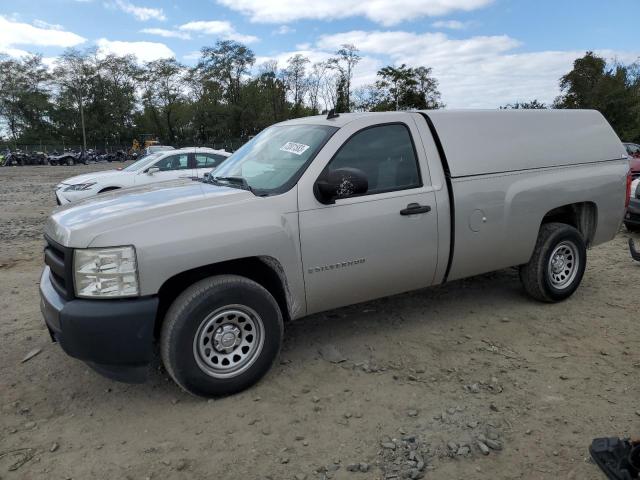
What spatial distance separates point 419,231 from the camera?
4004 millimetres

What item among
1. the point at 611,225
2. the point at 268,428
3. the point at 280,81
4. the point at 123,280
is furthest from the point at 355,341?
the point at 280,81

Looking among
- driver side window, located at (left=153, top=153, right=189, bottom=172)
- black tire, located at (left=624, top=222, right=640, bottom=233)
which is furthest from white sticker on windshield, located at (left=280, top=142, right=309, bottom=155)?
driver side window, located at (left=153, top=153, right=189, bottom=172)

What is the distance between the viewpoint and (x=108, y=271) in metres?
2.97

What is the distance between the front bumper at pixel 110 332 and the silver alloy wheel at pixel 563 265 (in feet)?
12.4

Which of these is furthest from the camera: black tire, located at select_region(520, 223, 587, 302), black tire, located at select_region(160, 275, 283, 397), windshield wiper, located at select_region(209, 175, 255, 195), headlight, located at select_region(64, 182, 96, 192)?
headlight, located at select_region(64, 182, 96, 192)

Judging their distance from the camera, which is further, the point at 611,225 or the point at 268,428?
the point at 611,225

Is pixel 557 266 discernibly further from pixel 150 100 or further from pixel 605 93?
pixel 150 100

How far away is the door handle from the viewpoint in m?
3.91

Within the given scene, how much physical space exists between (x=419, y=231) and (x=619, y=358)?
1836 mm

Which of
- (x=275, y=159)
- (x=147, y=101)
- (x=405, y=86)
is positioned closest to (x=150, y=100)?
(x=147, y=101)

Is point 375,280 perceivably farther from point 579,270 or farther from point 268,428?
point 579,270

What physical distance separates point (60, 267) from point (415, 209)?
2.54 metres

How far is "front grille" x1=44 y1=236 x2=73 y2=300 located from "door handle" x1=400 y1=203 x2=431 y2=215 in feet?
7.67

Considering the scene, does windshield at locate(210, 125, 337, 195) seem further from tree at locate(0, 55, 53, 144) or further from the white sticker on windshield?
tree at locate(0, 55, 53, 144)
